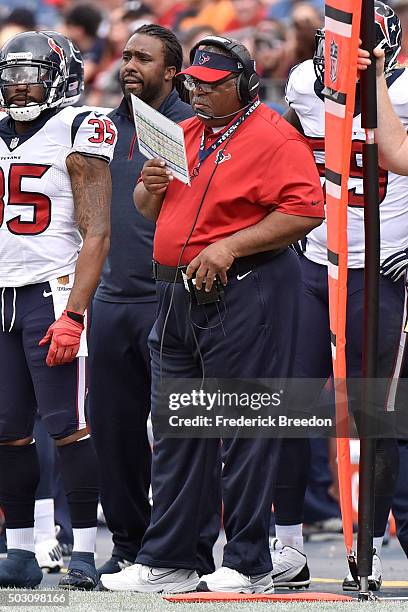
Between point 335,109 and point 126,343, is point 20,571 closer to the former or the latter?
point 126,343

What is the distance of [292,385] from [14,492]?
1.21 meters

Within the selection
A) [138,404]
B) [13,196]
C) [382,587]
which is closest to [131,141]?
[13,196]

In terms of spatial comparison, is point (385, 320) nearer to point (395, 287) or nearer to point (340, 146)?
point (395, 287)

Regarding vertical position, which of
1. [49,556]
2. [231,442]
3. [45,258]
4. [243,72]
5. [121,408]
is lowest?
[49,556]

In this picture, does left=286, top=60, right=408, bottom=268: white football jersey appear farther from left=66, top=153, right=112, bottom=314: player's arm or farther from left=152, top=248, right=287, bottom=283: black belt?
left=66, top=153, right=112, bottom=314: player's arm

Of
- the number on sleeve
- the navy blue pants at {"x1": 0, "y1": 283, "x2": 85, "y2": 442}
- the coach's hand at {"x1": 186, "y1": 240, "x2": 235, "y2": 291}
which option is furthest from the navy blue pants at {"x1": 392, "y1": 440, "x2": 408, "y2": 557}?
the number on sleeve

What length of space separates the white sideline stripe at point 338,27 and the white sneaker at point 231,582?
1.92 metres

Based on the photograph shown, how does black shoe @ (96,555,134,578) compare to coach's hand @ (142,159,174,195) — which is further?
black shoe @ (96,555,134,578)

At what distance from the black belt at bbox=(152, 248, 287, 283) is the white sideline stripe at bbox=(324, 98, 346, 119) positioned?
2.24 feet

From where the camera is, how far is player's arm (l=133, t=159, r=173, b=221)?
5.09m

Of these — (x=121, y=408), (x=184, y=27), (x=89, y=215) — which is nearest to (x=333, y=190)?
(x=89, y=215)

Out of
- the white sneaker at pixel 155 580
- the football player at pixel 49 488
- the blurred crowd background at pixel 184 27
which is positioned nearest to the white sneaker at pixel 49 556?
the football player at pixel 49 488

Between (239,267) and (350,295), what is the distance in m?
0.83

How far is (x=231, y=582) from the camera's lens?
504 cm
